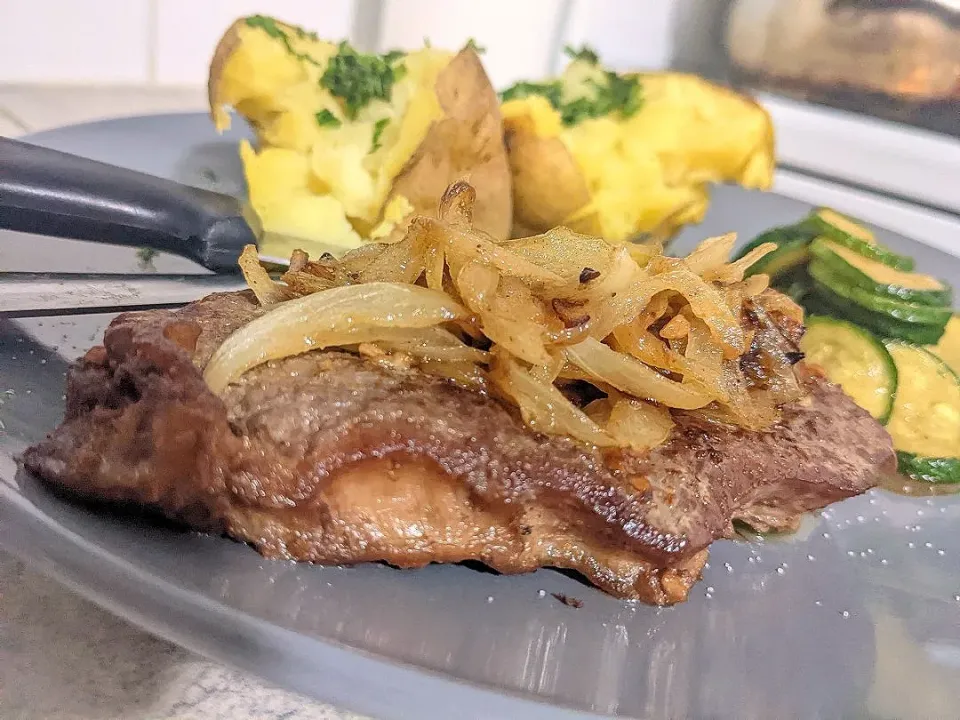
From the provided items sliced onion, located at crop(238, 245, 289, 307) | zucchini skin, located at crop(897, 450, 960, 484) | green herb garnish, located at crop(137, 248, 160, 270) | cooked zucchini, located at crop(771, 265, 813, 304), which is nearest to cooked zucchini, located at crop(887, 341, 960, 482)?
zucchini skin, located at crop(897, 450, 960, 484)

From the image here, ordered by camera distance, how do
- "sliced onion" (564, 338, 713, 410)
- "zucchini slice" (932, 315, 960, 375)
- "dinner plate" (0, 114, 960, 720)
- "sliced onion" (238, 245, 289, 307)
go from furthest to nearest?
1. "zucchini slice" (932, 315, 960, 375)
2. "sliced onion" (238, 245, 289, 307)
3. "sliced onion" (564, 338, 713, 410)
4. "dinner plate" (0, 114, 960, 720)

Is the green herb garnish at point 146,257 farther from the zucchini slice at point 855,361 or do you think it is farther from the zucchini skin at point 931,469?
the zucchini skin at point 931,469

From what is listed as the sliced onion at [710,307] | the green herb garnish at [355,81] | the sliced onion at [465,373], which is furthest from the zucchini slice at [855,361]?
the green herb garnish at [355,81]

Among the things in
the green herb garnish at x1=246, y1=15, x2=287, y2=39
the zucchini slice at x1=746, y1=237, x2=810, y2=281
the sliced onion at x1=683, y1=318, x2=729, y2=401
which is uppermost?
the green herb garnish at x1=246, y1=15, x2=287, y2=39

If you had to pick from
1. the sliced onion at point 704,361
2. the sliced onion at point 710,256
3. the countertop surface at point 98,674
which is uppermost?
the sliced onion at point 710,256

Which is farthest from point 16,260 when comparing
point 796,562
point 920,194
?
point 920,194

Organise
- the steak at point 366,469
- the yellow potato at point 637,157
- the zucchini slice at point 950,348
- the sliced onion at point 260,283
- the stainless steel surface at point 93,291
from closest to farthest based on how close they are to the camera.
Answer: the steak at point 366,469 < the sliced onion at point 260,283 < the stainless steel surface at point 93,291 < the zucchini slice at point 950,348 < the yellow potato at point 637,157

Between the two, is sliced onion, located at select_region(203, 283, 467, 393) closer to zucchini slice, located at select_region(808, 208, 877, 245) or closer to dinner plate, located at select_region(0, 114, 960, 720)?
dinner plate, located at select_region(0, 114, 960, 720)
